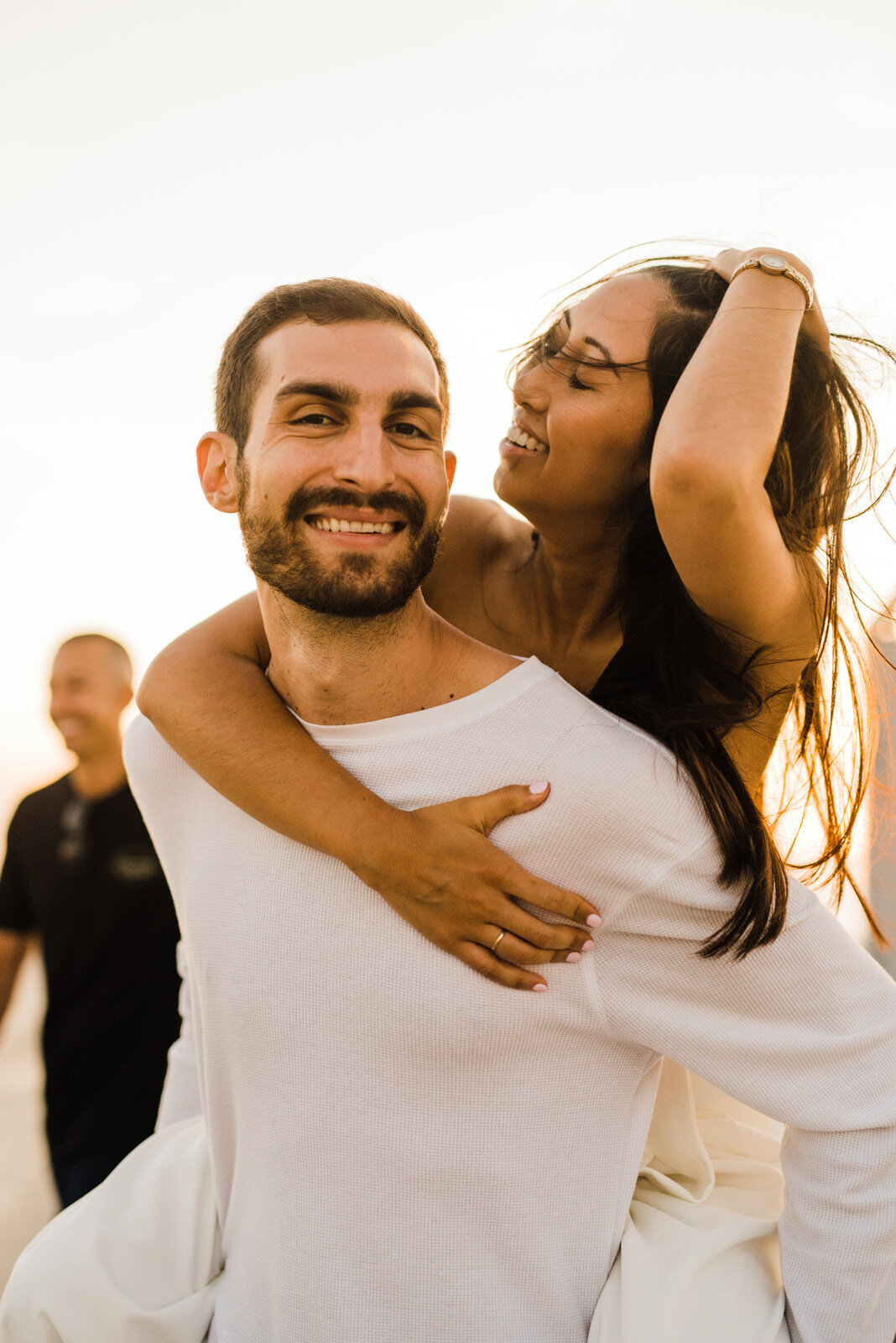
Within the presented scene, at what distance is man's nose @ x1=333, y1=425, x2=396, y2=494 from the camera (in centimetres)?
159

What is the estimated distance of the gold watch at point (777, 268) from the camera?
1.69m

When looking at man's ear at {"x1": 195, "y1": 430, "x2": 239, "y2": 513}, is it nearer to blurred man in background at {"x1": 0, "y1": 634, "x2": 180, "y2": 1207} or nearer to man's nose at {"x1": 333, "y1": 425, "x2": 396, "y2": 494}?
man's nose at {"x1": 333, "y1": 425, "x2": 396, "y2": 494}

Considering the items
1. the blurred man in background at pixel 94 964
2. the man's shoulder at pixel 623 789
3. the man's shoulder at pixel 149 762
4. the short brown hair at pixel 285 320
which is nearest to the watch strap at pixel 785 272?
the short brown hair at pixel 285 320

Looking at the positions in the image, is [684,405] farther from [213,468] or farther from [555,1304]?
[555,1304]

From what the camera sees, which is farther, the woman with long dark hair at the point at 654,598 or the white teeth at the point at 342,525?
the white teeth at the point at 342,525

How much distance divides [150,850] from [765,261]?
2421 mm

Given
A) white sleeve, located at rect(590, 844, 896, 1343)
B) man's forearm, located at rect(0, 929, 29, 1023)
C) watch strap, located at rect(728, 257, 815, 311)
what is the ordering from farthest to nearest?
man's forearm, located at rect(0, 929, 29, 1023)
watch strap, located at rect(728, 257, 815, 311)
white sleeve, located at rect(590, 844, 896, 1343)

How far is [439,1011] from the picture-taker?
1.46 meters

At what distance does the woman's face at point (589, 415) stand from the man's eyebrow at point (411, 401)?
351 millimetres

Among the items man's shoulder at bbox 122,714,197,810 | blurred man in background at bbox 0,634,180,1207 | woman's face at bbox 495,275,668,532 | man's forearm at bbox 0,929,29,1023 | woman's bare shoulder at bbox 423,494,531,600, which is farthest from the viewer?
man's forearm at bbox 0,929,29,1023

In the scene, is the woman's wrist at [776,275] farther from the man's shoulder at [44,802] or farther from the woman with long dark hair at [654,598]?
the man's shoulder at [44,802]

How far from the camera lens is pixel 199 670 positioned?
1825mm

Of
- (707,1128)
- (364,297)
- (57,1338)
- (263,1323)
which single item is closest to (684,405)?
(364,297)

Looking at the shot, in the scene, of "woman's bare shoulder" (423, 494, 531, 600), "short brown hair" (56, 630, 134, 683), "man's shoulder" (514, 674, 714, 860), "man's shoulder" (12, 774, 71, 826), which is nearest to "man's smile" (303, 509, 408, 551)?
"man's shoulder" (514, 674, 714, 860)
